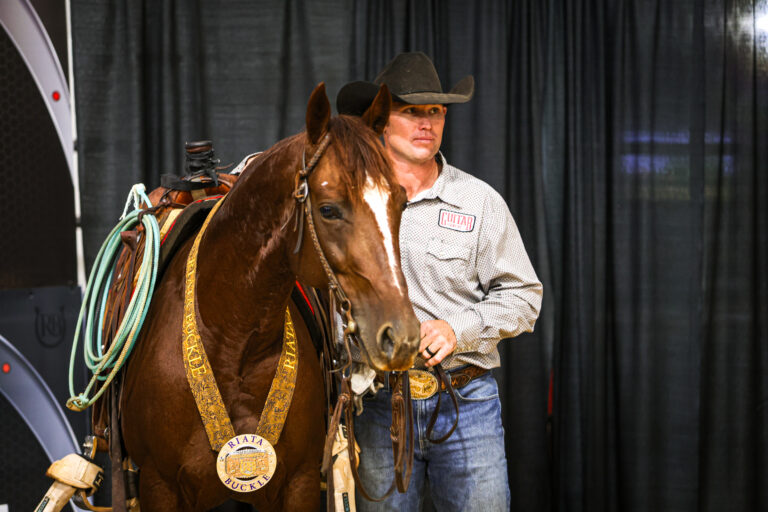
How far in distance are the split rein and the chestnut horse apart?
1cm

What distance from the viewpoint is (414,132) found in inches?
67.1

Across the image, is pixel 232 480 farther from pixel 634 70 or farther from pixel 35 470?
pixel 634 70

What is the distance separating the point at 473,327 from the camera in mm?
1551

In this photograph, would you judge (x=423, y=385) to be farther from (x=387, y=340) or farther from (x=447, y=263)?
(x=387, y=340)

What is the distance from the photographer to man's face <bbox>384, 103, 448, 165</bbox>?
170 cm

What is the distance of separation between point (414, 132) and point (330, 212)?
2.19 ft

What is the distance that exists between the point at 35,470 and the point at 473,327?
6.34 feet

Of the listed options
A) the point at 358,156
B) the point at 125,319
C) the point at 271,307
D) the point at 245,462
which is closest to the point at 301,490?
the point at 245,462

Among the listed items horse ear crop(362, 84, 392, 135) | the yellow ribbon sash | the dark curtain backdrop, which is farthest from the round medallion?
the dark curtain backdrop

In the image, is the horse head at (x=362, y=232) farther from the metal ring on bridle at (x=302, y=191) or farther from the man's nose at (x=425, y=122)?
the man's nose at (x=425, y=122)

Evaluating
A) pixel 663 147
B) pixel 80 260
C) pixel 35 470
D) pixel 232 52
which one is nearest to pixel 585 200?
pixel 663 147

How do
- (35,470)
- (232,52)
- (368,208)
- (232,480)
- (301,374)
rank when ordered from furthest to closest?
(232,52)
(35,470)
(301,374)
(232,480)
(368,208)

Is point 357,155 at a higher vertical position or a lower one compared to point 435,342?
higher

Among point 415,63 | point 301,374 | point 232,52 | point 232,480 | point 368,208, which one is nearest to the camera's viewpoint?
point 368,208
